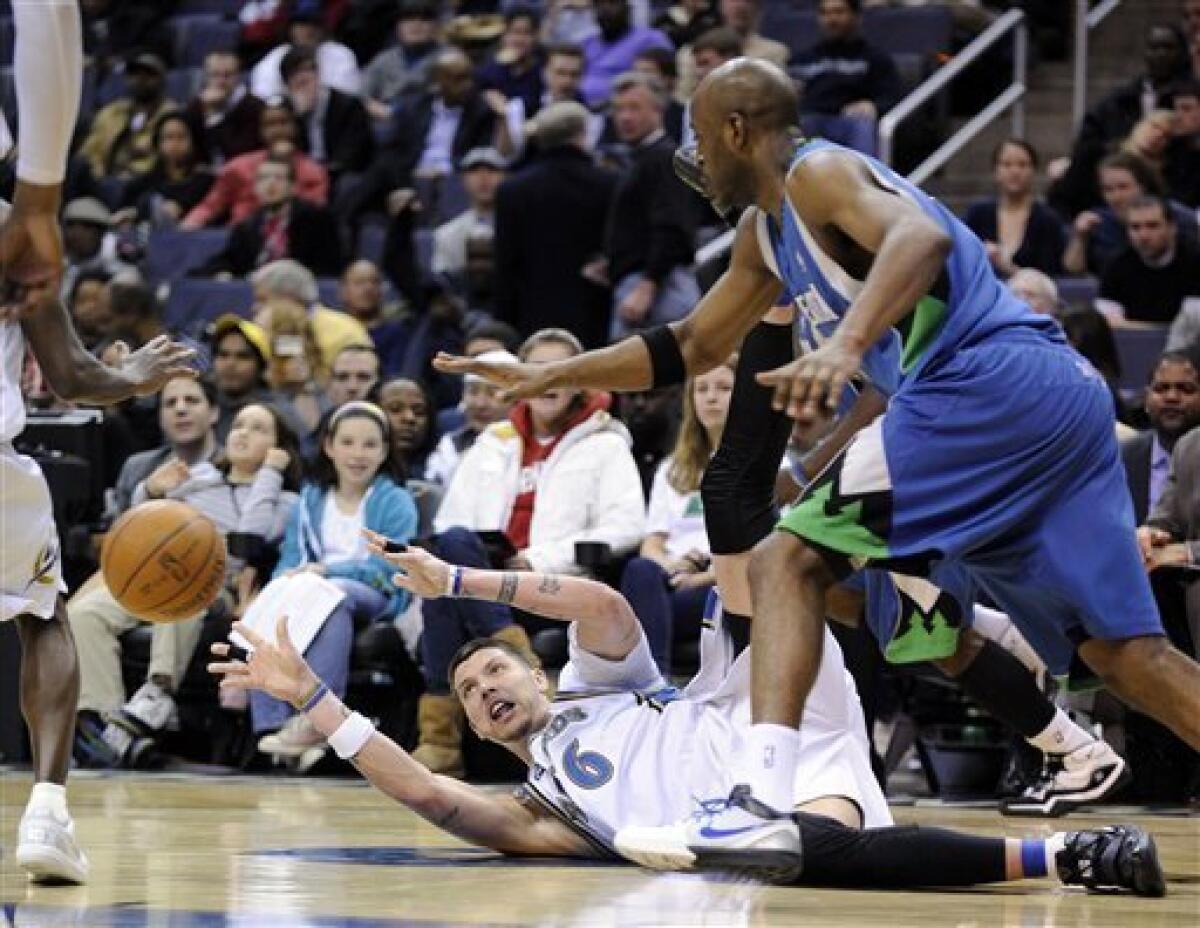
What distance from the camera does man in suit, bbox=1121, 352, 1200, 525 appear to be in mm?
8328

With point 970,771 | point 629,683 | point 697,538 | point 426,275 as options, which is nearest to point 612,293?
point 426,275

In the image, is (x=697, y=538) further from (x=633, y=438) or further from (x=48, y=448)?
(x=48, y=448)

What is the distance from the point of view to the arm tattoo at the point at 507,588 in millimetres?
5727

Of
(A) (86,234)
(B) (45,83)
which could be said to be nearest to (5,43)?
(A) (86,234)

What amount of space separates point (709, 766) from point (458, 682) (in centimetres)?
64

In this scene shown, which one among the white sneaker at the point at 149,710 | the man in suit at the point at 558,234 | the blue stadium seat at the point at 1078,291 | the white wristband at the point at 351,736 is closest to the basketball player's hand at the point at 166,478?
the white sneaker at the point at 149,710

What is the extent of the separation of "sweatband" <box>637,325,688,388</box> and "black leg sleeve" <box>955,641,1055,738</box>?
1025 millimetres

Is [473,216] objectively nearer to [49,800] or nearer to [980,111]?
[980,111]

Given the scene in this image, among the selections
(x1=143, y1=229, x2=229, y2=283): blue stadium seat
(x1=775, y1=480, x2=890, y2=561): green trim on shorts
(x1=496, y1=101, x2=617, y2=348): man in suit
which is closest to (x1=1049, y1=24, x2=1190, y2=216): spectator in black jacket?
(x1=496, y1=101, x2=617, y2=348): man in suit

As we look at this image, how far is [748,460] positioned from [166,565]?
1.71 meters

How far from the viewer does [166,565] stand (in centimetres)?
672

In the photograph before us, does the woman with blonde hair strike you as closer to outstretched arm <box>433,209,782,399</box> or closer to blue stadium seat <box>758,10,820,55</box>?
outstretched arm <box>433,209,782,399</box>

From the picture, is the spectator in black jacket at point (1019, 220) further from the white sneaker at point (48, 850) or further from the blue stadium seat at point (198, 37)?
the blue stadium seat at point (198, 37)

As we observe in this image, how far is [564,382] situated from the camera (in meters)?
5.30
